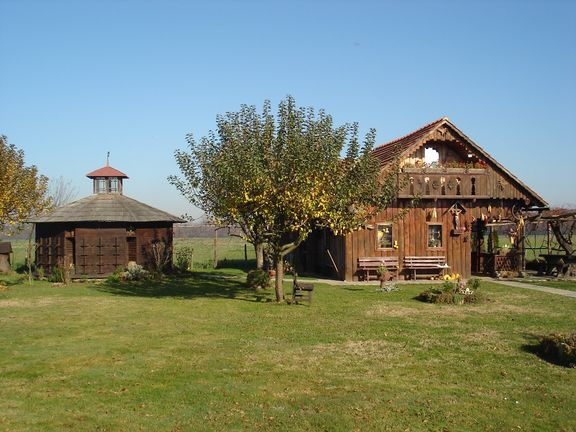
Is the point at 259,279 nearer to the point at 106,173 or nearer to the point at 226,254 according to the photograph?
the point at 106,173

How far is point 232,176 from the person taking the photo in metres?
17.3

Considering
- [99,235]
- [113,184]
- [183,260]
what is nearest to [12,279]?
[99,235]

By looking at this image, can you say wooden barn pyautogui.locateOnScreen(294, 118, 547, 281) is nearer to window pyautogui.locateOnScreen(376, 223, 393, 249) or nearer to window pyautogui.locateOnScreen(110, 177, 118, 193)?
window pyautogui.locateOnScreen(376, 223, 393, 249)

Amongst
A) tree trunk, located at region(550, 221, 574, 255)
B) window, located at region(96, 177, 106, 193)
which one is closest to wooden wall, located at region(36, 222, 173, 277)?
window, located at region(96, 177, 106, 193)

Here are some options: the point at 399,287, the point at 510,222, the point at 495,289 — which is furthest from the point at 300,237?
the point at 510,222

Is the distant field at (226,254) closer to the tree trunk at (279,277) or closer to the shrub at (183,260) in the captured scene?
the shrub at (183,260)

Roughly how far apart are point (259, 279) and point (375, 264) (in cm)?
613

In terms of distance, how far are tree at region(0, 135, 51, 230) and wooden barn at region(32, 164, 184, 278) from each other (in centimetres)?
143

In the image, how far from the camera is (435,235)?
27.8 m

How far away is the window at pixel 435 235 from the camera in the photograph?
90.8 feet

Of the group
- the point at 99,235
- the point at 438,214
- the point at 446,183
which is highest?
the point at 446,183

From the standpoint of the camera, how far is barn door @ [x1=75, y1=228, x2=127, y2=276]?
28.9m

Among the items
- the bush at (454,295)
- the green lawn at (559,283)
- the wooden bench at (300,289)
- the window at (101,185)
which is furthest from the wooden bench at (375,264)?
the window at (101,185)

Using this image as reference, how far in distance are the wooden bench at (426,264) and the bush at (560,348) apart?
576 inches
